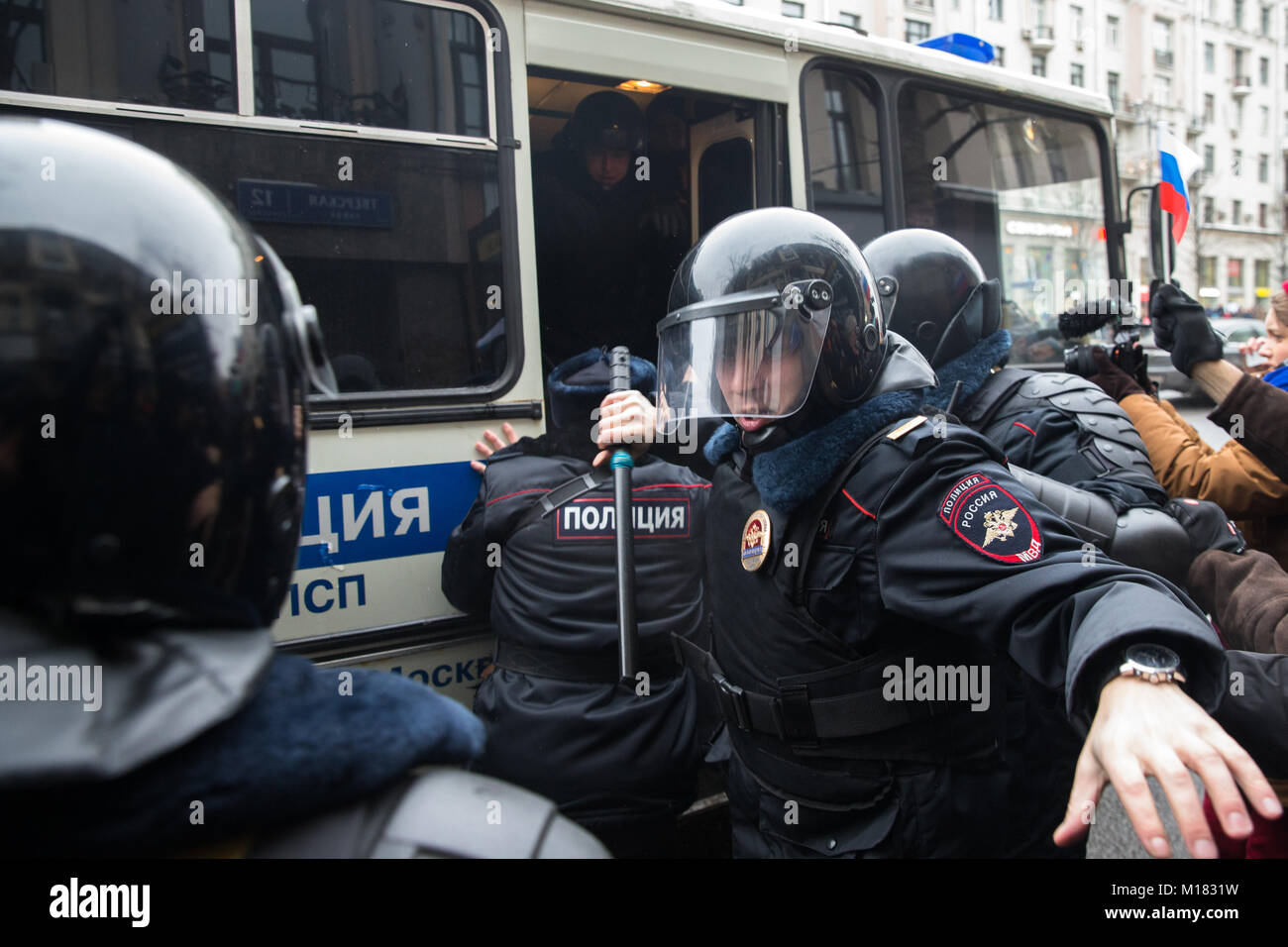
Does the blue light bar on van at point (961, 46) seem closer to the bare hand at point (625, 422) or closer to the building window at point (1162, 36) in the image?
the bare hand at point (625, 422)

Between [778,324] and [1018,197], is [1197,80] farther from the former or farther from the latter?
[778,324]

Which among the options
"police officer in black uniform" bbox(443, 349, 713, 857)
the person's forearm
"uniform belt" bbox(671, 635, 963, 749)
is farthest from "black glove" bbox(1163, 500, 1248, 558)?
"police officer in black uniform" bbox(443, 349, 713, 857)

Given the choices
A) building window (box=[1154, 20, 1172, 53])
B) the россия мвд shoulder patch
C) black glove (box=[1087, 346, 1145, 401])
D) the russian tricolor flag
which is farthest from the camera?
building window (box=[1154, 20, 1172, 53])

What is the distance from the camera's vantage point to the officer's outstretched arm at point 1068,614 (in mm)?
1055

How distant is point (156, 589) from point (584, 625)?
70.5 inches

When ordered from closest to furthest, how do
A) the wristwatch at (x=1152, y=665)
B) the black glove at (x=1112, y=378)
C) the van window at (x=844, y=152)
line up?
the wristwatch at (x=1152, y=665)
the black glove at (x=1112, y=378)
the van window at (x=844, y=152)

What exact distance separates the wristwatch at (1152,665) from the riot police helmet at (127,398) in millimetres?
1040

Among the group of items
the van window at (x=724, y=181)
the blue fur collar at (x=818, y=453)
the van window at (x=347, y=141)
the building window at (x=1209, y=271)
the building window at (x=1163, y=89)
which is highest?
the building window at (x=1163, y=89)

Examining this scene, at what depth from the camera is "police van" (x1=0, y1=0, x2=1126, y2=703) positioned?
233 cm

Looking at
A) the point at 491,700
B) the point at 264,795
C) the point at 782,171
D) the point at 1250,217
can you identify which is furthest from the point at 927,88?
the point at 1250,217

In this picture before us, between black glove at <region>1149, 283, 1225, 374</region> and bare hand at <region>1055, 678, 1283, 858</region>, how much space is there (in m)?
2.54

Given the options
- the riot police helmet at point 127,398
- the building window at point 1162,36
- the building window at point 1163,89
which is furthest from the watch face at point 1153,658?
the building window at point 1162,36

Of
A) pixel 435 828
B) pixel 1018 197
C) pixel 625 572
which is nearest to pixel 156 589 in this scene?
Result: pixel 435 828

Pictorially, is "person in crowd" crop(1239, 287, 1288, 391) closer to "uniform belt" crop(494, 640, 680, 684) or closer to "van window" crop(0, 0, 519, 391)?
"uniform belt" crop(494, 640, 680, 684)
